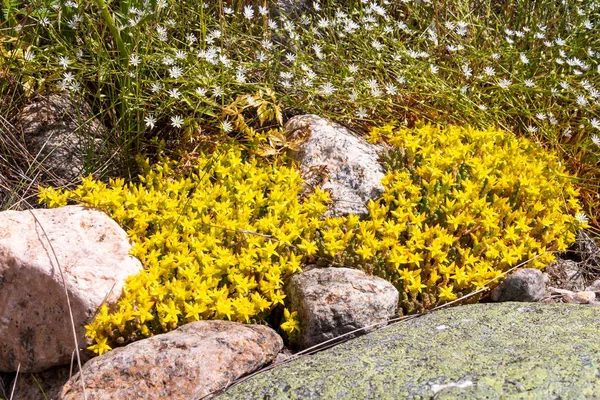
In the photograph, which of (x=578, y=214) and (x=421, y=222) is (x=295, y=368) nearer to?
(x=421, y=222)

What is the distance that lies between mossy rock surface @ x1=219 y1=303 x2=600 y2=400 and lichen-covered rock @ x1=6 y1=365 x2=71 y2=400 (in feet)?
3.12

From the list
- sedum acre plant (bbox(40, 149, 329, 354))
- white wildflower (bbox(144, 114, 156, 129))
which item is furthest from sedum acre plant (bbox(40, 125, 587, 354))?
white wildflower (bbox(144, 114, 156, 129))

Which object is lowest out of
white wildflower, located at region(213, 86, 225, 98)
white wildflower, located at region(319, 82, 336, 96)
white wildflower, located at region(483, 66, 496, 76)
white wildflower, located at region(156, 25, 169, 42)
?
white wildflower, located at region(213, 86, 225, 98)

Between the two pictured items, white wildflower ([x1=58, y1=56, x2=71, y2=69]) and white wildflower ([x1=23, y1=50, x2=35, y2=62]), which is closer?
white wildflower ([x1=58, y1=56, x2=71, y2=69])

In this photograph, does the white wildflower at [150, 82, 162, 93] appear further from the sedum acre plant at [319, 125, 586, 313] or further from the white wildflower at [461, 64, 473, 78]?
the white wildflower at [461, 64, 473, 78]

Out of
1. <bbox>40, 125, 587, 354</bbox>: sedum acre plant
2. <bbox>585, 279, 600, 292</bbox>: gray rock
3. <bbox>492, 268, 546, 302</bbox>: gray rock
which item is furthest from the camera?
<bbox>585, 279, 600, 292</bbox>: gray rock

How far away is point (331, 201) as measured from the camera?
3.77 meters

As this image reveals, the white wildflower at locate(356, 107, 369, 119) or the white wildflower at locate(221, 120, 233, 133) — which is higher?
the white wildflower at locate(356, 107, 369, 119)

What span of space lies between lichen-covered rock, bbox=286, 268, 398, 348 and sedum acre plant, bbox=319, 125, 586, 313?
20 cm

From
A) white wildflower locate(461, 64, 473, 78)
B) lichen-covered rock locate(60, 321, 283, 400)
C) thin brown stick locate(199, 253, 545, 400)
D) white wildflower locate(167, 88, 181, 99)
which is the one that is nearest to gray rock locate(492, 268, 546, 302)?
thin brown stick locate(199, 253, 545, 400)

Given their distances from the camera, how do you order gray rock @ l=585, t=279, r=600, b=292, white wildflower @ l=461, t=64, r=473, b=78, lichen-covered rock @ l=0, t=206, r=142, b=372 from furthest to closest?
white wildflower @ l=461, t=64, r=473, b=78 → gray rock @ l=585, t=279, r=600, b=292 → lichen-covered rock @ l=0, t=206, r=142, b=372

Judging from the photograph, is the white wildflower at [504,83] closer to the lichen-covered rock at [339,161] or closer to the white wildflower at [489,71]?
the white wildflower at [489,71]

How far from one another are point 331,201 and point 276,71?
102 centimetres

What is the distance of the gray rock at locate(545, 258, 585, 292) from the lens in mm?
3879
